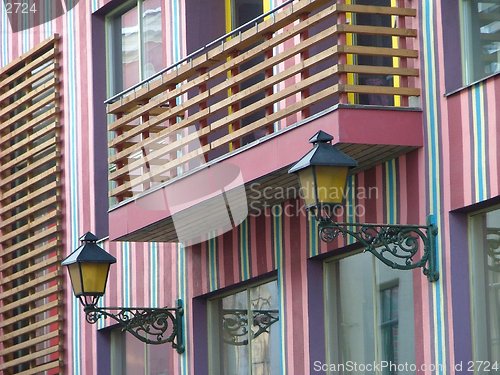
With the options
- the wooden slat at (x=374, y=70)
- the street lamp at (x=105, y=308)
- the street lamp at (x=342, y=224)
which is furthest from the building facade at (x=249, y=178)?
the street lamp at (x=105, y=308)

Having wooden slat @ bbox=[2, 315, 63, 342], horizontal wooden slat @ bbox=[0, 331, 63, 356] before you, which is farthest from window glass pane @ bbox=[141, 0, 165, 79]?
horizontal wooden slat @ bbox=[0, 331, 63, 356]

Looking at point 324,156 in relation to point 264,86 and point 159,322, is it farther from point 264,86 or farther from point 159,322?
point 159,322

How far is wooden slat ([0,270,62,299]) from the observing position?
67.1ft

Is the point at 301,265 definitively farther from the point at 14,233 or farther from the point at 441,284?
the point at 14,233

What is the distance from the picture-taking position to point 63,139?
813 inches

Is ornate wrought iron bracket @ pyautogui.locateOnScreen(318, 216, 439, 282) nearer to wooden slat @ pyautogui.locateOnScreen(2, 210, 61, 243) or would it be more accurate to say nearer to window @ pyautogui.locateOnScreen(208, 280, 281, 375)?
window @ pyautogui.locateOnScreen(208, 280, 281, 375)

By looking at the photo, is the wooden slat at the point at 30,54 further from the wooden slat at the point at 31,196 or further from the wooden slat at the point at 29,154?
the wooden slat at the point at 31,196

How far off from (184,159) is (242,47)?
127 cm

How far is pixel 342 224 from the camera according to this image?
13.1m

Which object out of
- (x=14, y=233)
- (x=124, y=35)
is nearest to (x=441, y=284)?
(x=124, y=35)

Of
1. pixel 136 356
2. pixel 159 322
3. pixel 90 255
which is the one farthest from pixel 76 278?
pixel 136 356

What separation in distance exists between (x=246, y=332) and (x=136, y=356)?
2.48m

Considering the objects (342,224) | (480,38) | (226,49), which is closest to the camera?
(342,224)

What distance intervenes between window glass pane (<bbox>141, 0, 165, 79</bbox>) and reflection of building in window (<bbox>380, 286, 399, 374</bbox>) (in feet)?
16.1
